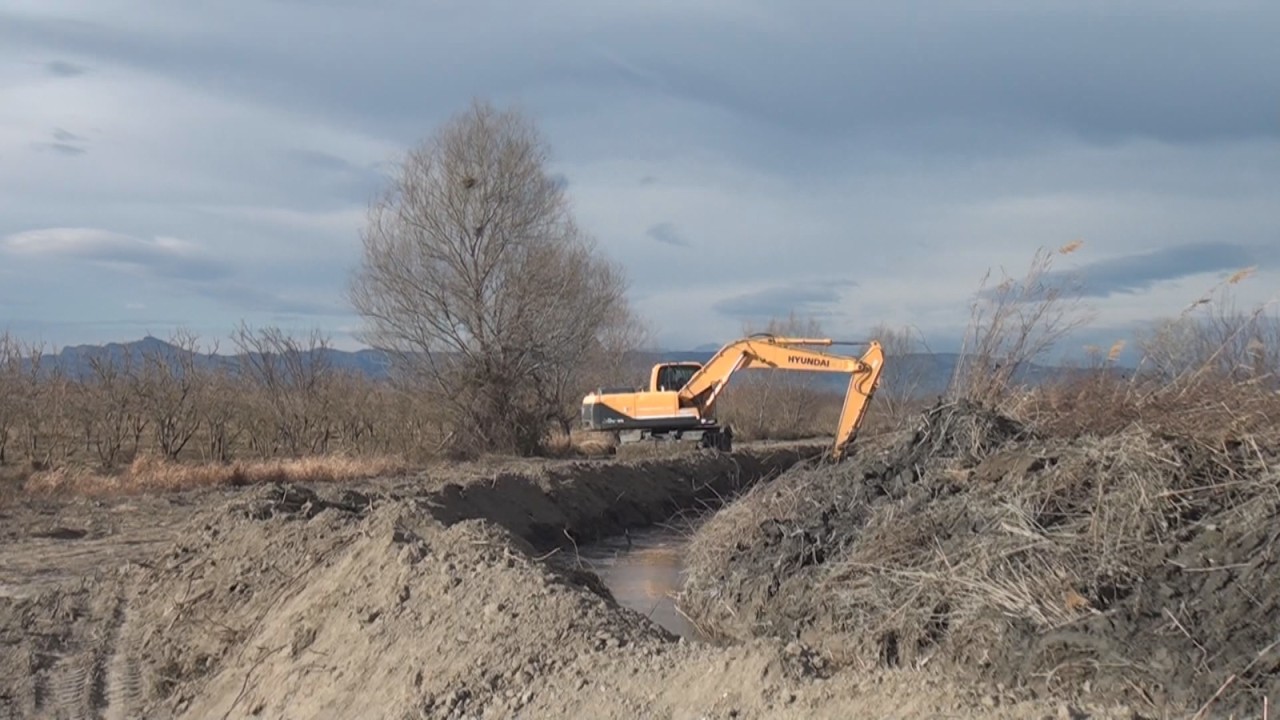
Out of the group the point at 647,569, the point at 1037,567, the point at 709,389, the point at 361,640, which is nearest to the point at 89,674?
the point at 361,640

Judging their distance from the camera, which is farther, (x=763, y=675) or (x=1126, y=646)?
(x=1126, y=646)

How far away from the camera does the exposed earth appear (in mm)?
6492

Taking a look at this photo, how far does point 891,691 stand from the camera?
561 centimetres

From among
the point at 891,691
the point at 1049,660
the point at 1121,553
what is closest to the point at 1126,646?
the point at 1049,660

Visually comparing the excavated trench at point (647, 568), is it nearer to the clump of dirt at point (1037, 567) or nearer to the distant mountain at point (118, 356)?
the clump of dirt at point (1037, 567)

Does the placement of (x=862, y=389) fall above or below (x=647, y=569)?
above

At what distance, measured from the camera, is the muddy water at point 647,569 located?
1305 centimetres

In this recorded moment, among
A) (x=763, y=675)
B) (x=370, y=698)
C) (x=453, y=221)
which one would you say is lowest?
(x=370, y=698)

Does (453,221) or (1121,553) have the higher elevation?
(453,221)

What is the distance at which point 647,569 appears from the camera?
16703 mm

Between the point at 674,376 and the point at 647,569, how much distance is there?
14.0 meters

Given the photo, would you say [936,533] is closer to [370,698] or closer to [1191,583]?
[1191,583]

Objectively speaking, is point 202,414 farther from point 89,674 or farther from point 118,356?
point 89,674

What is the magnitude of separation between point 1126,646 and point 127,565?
9309mm
